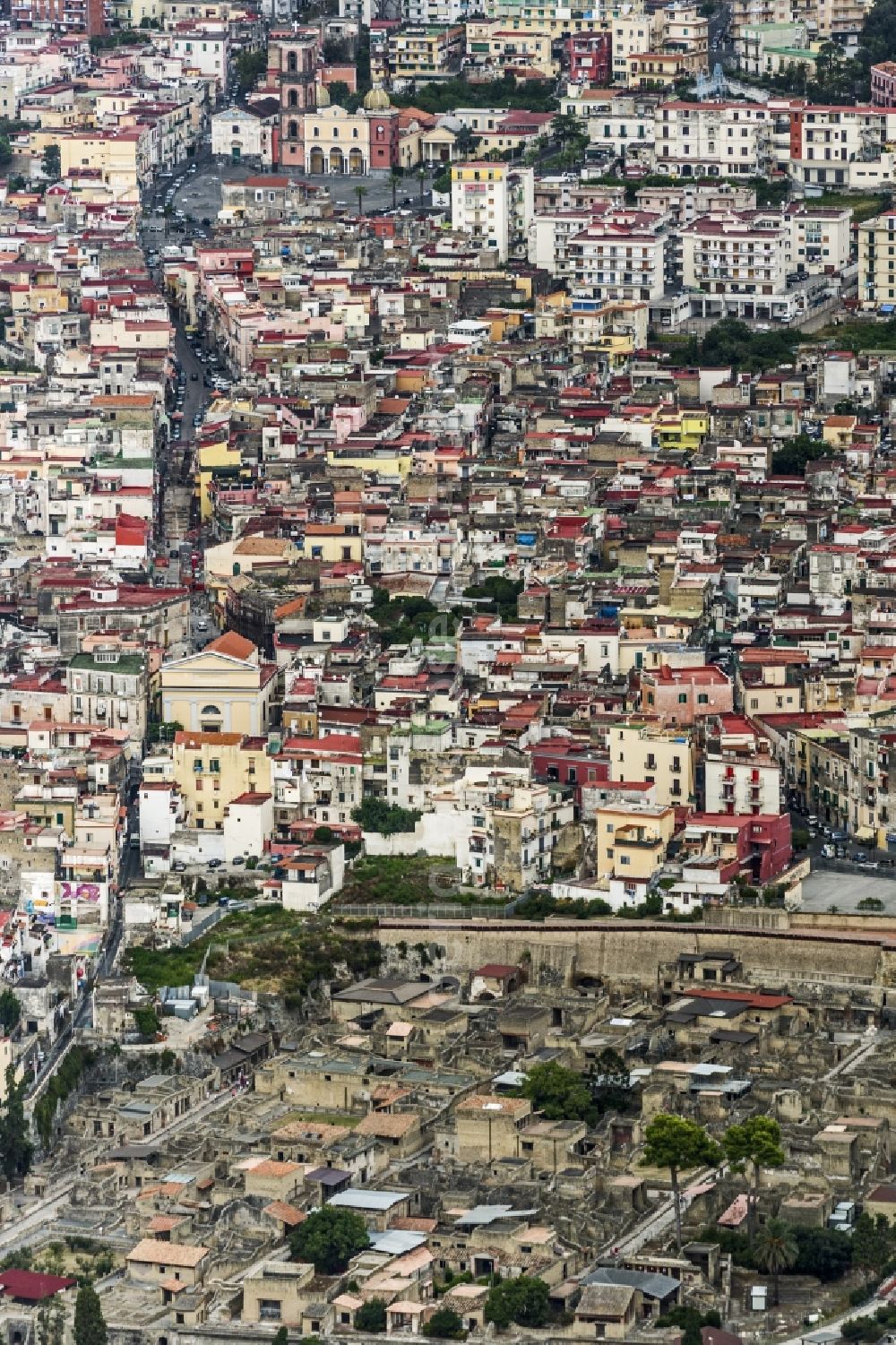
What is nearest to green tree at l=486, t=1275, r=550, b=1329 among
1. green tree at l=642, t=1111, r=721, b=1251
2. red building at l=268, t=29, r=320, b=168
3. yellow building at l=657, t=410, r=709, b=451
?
green tree at l=642, t=1111, r=721, b=1251

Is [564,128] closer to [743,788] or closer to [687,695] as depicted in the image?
[687,695]

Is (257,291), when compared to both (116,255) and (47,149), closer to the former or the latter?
(116,255)

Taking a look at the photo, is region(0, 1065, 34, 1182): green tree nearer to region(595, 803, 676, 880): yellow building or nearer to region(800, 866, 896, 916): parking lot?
region(595, 803, 676, 880): yellow building

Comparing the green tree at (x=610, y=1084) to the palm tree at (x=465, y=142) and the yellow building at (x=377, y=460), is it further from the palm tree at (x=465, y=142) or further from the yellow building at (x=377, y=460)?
the palm tree at (x=465, y=142)

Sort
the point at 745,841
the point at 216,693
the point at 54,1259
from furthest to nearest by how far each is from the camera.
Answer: the point at 216,693, the point at 745,841, the point at 54,1259

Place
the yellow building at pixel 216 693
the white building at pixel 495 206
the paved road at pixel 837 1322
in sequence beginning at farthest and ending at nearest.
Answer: the white building at pixel 495 206 < the yellow building at pixel 216 693 < the paved road at pixel 837 1322

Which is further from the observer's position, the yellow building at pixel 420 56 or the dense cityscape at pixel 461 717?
the yellow building at pixel 420 56

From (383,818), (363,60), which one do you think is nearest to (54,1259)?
(383,818)

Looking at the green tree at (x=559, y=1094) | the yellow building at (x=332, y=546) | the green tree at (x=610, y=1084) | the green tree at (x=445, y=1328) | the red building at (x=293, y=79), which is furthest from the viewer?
the red building at (x=293, y=79)

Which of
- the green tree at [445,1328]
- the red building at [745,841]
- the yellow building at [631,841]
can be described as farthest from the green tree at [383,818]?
the green tree at [445,1328]
